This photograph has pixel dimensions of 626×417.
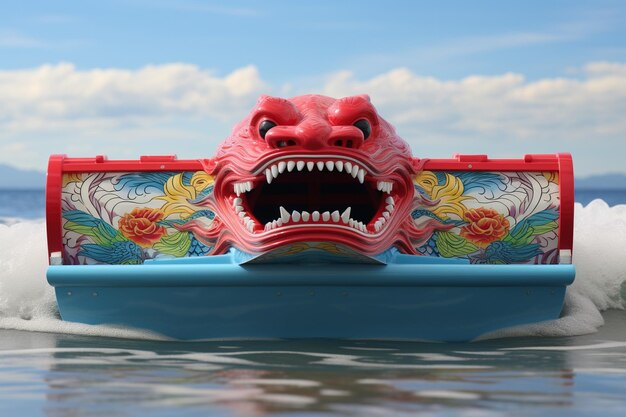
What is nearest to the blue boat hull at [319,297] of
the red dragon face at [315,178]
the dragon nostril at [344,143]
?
the red dragon face at [315,178]

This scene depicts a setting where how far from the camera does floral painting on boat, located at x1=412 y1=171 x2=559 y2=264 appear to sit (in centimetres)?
629

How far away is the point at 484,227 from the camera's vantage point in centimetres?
631

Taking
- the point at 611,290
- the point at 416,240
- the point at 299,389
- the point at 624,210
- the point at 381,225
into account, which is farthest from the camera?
the point at 624,210

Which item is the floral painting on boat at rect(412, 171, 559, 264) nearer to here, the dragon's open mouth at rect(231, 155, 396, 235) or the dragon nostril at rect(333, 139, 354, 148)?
the dragon's open mouth at rect(231, 155, 396, 235)

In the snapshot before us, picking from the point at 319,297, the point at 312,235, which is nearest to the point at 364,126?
the point at 312,235

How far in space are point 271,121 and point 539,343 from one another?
6.15ft

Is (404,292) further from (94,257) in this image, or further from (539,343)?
(94,257)

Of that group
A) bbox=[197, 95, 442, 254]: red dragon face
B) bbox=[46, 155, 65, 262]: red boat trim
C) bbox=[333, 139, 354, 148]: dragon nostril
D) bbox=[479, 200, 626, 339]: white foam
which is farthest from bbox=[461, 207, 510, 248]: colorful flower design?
bbox=[46, 155, 65, 262]: red boat trim

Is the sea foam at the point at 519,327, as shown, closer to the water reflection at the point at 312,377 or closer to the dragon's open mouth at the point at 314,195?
the water reflection at the point at 312,377

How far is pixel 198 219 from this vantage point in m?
6.26

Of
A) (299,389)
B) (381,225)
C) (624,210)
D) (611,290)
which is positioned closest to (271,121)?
(381,225)

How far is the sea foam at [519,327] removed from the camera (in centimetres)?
614

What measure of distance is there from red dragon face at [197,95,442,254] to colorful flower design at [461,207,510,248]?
0.31 metres

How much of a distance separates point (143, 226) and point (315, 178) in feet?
3.55
